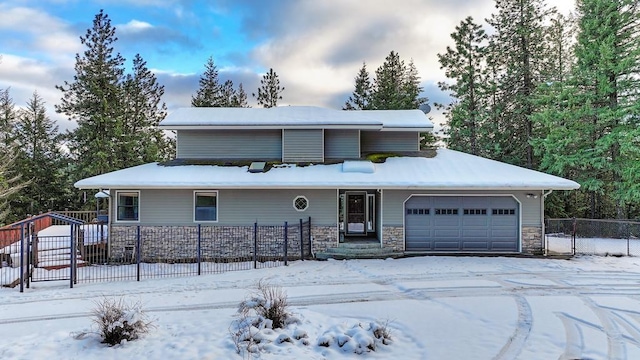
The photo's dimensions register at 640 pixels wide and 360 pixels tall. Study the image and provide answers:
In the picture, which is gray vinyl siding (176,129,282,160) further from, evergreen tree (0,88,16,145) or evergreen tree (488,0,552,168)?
evergreen tree (0,88,16,145)

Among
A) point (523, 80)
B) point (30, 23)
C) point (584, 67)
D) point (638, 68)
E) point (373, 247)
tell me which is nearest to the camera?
point (30, 23)

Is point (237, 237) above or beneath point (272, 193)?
beneath

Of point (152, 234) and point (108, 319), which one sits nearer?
point (108, 319)

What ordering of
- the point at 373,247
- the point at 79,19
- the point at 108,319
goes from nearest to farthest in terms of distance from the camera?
1. the point at 108,319
2. the point at 373,247
3. the point at 79,19

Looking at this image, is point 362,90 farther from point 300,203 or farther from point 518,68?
point 300,203

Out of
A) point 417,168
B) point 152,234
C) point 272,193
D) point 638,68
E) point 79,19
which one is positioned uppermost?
point 79,19

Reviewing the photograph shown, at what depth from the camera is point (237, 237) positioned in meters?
13.9

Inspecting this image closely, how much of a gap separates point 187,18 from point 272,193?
28.2ft

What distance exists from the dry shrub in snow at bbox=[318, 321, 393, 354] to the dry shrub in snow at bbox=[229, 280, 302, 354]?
392 mm

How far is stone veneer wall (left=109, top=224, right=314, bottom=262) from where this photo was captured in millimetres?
Answer: 13617

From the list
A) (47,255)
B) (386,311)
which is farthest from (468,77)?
(47,255)

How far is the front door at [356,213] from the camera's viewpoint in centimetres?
1619

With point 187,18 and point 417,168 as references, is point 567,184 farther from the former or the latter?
point 187,18

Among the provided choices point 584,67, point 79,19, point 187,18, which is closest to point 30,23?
point 187,18
